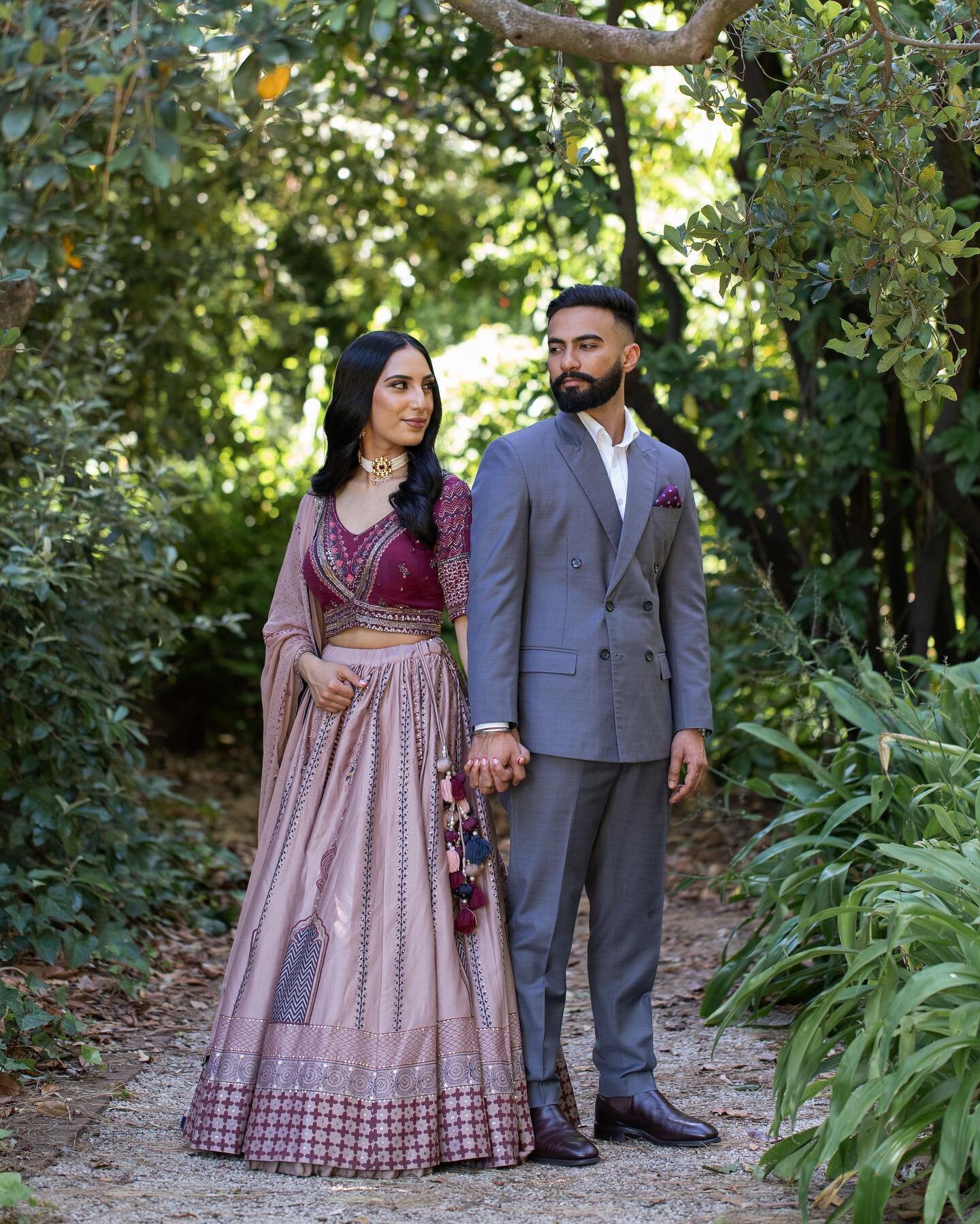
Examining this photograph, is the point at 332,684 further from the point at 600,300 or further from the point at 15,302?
the point at 15,302

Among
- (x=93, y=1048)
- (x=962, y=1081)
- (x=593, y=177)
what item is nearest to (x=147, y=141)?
(x=962, y=1081)

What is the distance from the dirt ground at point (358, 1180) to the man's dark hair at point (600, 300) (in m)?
1.87

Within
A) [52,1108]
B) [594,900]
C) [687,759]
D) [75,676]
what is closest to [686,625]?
[687,759]

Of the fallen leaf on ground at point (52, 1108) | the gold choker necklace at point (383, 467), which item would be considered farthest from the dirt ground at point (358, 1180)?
the gold choker necklace at point (383, 467)

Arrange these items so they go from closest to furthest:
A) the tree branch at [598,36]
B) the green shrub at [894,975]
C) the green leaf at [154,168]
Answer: the green leaf at [154,168] → the green shrub at [894,975] → the tree branch at [598,36]

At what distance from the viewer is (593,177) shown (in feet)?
18.2

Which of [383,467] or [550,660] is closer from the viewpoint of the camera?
[550,660]

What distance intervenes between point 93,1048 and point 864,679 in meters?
2.34

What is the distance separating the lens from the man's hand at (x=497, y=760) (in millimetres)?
3066

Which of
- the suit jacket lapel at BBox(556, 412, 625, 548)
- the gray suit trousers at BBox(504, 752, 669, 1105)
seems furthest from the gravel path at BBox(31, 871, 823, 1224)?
the suit jacket lapel at BBox(556, 412, 625, 548)

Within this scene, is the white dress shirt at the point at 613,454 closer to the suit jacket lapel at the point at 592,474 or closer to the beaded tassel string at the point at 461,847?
the suit jacket lapel at the point at 592,474

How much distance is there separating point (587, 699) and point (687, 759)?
30cm

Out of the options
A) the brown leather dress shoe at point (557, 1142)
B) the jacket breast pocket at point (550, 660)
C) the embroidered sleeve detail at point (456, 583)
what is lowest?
the brown leather dress shoe at point (557, 1142)

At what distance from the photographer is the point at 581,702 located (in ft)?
10.2
